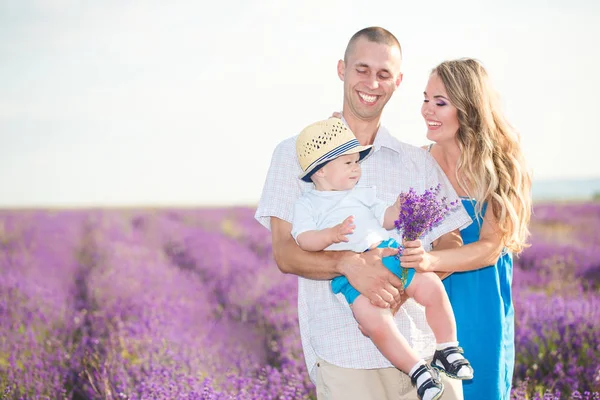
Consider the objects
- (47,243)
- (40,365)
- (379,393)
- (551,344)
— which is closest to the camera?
(379,393)

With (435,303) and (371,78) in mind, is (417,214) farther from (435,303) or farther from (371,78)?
(371,78)

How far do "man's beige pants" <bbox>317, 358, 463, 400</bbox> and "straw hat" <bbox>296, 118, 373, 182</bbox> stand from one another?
2.78 ft

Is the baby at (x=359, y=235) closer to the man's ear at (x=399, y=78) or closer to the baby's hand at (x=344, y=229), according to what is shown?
the baby's hand at (x=344, y=229)

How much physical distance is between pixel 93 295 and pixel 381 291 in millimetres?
4973

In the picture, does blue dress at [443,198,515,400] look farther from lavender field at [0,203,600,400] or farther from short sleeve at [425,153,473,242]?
lavender field at [0,203,600,400]

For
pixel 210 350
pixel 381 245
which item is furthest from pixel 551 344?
pixel 381 245

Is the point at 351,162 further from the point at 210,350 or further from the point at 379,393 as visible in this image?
the point at 210,350

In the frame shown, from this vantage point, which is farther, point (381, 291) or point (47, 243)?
point (47, 243)

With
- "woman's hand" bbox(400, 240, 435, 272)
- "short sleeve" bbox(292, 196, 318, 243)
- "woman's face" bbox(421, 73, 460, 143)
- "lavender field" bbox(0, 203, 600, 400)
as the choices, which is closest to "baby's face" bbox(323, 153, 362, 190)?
"short sleeve" bbox(292, 196, 318, 243)

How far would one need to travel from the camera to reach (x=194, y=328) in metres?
5.40

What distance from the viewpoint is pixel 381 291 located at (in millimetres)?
2459

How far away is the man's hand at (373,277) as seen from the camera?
247 centimetres

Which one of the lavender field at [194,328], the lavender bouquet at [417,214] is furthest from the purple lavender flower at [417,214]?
the lavender field at [194,328]

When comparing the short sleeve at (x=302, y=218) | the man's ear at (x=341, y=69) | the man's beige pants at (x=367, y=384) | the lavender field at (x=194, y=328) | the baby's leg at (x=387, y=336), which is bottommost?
the lavender field at (x=194, y=328)
